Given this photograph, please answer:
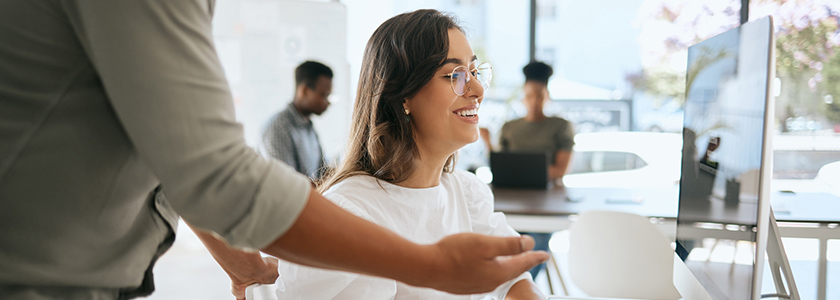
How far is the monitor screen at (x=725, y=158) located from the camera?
1014 millimetres

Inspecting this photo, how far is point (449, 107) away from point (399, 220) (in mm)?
321

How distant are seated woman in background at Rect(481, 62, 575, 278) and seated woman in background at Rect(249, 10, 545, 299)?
288 centimetres

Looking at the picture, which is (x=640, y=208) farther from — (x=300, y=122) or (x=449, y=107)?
(x=300, y=122)

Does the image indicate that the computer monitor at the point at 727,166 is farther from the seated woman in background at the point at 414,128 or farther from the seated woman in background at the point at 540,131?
the seated woman in background at the point at 540,131

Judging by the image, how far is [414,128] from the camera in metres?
1.54

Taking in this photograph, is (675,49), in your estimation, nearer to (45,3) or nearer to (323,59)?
(323,59)

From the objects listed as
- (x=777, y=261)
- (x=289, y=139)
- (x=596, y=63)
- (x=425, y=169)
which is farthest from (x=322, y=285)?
(x=596, y=63)

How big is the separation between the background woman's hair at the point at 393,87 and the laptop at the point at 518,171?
232 centimetres

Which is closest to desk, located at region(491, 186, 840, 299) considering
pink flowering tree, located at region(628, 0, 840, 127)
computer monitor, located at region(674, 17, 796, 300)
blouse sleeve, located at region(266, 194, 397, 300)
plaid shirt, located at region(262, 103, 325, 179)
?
plaid shirt, located at region(262, 103, 325, 179)

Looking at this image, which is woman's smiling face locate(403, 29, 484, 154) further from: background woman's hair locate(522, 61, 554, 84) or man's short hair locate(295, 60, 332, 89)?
background woman's hair locate(522, 61, 554, 84)

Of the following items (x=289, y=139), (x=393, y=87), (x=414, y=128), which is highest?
(x=393, y=87)

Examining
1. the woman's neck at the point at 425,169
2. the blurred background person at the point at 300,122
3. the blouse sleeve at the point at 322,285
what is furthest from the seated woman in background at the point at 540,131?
the blouse sleeve at the point at 322,285

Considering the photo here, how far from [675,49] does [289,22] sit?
386cm

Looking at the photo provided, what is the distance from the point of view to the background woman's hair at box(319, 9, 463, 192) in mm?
1459
